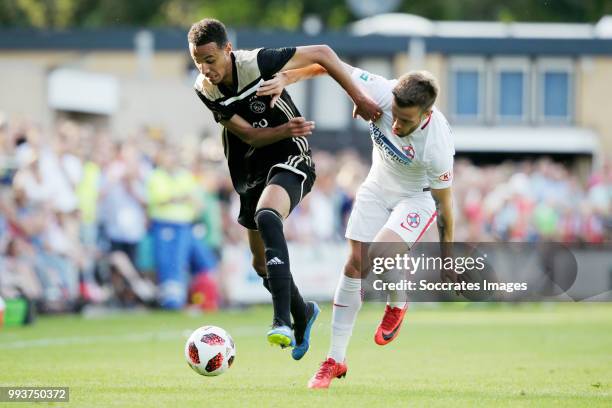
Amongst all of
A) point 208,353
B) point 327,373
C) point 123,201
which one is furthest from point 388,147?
point 123,201

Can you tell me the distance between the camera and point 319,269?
65.6 feet

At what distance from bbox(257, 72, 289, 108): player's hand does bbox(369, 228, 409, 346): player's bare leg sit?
4.40 ft

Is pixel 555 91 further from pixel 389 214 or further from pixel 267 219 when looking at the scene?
pixel 267 219

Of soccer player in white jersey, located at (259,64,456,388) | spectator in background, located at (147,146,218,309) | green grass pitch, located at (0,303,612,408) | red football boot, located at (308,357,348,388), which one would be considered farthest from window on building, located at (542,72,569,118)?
red football boot, located at (308,357,348,388)

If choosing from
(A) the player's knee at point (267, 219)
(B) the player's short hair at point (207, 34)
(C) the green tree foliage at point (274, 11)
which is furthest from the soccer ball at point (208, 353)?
(C) the green tree foliage at point (274, 11)

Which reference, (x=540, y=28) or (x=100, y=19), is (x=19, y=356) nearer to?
(x=540, y=28)

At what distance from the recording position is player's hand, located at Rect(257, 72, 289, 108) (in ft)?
28.9

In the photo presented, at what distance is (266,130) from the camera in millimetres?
9000

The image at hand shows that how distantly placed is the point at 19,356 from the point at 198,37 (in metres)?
3.75

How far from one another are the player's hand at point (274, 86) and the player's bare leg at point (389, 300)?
1.34 meters

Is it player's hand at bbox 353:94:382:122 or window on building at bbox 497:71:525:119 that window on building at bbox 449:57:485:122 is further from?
player's hand at bbox 353:94:382:122

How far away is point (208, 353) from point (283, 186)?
1.32 m

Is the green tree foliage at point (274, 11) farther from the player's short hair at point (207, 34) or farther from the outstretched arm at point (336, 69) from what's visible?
the player's short hair at point (207, 34)

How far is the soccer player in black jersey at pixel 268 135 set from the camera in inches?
342
